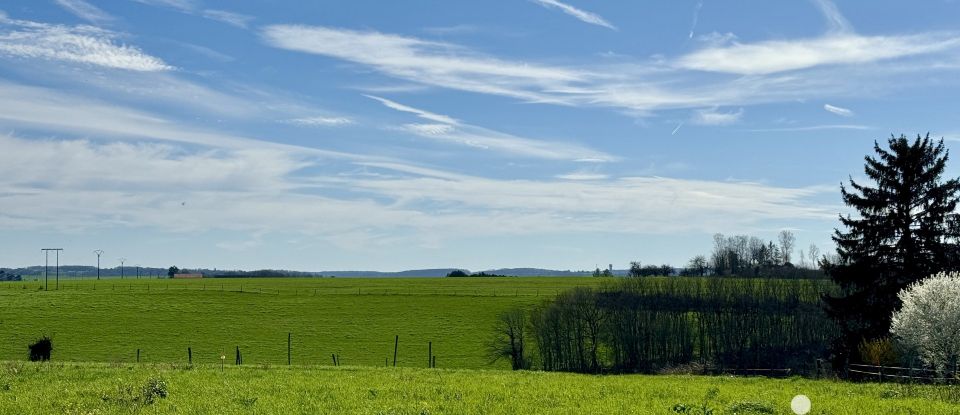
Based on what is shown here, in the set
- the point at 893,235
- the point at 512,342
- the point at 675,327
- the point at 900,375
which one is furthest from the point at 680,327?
the point at 900,375

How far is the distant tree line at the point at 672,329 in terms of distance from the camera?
91.4 m

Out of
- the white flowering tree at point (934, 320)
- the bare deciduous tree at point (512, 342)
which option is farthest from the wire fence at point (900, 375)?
the bare deciduous tree at point (512, 342)

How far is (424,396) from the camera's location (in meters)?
23.1

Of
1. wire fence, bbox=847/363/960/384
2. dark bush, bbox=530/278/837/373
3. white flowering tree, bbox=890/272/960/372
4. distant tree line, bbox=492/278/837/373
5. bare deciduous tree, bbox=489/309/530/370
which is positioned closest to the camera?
wire fence, bbox=847/363/960/384

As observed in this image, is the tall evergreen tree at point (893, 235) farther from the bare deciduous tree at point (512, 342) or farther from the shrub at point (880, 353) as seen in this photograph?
the bare deciduous tree at point (512, 342)

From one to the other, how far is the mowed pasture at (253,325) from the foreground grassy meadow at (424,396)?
170 feet

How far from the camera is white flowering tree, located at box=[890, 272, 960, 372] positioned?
136ft

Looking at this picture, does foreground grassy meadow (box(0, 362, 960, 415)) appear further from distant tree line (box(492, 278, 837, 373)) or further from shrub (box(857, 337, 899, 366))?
distant tree line (box(492, 278, 837, 373))

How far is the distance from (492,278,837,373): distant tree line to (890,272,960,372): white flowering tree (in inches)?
1832

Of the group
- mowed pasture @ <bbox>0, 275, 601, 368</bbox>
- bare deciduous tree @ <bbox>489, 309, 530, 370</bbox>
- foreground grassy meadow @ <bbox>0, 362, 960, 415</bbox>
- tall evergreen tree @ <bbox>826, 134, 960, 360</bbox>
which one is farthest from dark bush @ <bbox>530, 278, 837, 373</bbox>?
foreground grassy meadow @ <bbox>0, 362, 960, 415</bbox>

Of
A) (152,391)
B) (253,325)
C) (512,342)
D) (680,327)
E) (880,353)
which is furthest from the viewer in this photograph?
(253,325)

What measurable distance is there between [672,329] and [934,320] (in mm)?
55558

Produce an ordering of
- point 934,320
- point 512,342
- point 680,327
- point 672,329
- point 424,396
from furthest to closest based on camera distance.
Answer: point 680,327 < point 672,329 < point 512,342 < point 934,320 < point 424,396

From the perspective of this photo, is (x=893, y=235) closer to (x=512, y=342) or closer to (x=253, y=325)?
(x=512, y=342)
